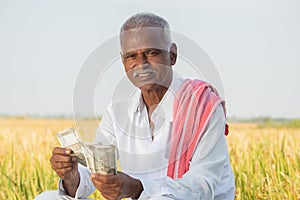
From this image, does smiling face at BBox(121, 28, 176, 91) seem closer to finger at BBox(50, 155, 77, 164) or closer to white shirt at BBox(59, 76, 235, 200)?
white shirt at BBox(59, 76, 235, 200)

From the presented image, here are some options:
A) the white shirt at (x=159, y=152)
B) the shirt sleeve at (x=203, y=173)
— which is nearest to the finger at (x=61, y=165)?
the white shirt at (x=159, y=152)

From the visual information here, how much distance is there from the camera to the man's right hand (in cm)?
260

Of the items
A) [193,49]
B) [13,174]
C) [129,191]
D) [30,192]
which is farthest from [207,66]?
[13,174]

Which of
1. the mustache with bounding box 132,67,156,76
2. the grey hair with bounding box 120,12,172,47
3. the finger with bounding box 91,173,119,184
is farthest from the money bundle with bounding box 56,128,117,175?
the grey hair with bounding box 120,12,172,47

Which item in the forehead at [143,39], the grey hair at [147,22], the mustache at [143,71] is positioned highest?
the grey hair at [147,22]

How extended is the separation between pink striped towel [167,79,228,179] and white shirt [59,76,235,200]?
0.10 ft

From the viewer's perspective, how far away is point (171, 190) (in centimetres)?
258

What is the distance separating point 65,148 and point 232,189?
2.76 ft

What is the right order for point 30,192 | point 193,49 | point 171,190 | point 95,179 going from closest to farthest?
point 95,179 → point 171,190 → point 193,49 → point 30,192

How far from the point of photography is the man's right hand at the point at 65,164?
260 cm

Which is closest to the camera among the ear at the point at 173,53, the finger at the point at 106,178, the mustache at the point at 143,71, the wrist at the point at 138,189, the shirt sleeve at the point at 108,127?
the finger at the point at 106,178

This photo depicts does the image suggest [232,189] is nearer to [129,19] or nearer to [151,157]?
[151,157]

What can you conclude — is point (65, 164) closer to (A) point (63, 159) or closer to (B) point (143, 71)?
(A) point (63, 159)

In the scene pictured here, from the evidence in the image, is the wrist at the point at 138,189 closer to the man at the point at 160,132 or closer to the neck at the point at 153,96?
the man at the point at 160,132
